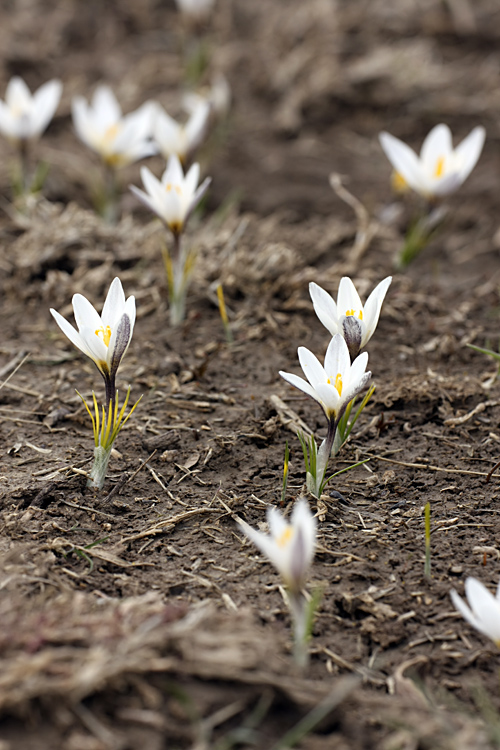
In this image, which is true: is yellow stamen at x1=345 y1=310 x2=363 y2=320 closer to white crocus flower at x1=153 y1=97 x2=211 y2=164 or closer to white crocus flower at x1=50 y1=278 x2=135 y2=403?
white crocus flower at x1=50 y1=278 x2=135 y2=403

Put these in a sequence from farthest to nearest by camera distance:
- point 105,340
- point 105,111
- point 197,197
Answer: point 105,111 → point 197,197 → point 105,340

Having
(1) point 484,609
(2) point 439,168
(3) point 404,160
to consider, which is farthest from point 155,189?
(1) point 484,609

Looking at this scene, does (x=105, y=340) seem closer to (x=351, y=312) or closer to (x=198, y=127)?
(x=351, y=312)

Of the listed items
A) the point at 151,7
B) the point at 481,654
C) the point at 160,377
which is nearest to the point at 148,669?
the point at 481,654

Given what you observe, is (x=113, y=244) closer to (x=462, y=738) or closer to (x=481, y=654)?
(x=481, y=654)

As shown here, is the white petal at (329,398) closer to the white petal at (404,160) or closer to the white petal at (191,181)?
the white petal at (191,181)

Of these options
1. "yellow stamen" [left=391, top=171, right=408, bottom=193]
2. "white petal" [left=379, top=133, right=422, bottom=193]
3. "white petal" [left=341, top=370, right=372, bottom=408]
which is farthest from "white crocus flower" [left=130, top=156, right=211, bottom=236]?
"yellow stamen" [left=391, top=171, right=408, bottom=193]
